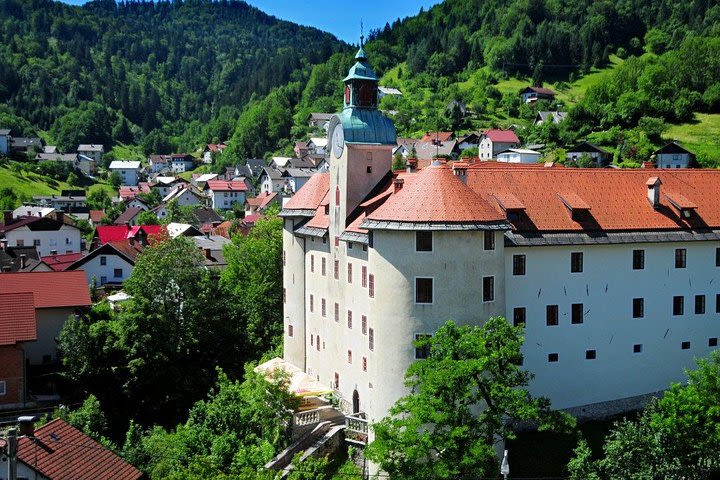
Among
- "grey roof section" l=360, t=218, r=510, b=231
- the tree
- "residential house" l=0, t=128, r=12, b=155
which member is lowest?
the tree

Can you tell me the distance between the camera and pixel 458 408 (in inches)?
1224

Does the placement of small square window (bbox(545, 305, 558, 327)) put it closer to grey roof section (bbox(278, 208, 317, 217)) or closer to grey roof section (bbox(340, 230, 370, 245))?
grey roof section (bbox(340, 230, 370, 245))

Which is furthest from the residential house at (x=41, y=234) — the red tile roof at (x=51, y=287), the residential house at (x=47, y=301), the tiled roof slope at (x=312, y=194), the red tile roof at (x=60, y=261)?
the tiled roof slope at (x=312, y=194)

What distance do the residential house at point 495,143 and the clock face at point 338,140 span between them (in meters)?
99.6

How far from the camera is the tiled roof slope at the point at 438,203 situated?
3528 cm

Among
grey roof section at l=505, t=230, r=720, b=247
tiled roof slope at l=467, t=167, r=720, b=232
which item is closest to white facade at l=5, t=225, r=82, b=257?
tiled roof slope at l=467, t=167, r=720, b=232

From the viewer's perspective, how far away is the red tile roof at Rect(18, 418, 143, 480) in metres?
30.2

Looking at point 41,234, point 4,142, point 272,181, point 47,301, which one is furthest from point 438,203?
point 4,142

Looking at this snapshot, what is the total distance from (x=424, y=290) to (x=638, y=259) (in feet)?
44.5

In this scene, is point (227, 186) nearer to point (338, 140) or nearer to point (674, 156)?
point (674, 156)

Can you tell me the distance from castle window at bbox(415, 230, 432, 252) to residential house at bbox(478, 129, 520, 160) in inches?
4261

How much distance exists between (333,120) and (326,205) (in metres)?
A: 6.02

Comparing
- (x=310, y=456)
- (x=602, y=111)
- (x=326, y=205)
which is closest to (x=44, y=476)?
(x=310, y=456)

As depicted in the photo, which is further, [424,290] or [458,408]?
[424,290]
